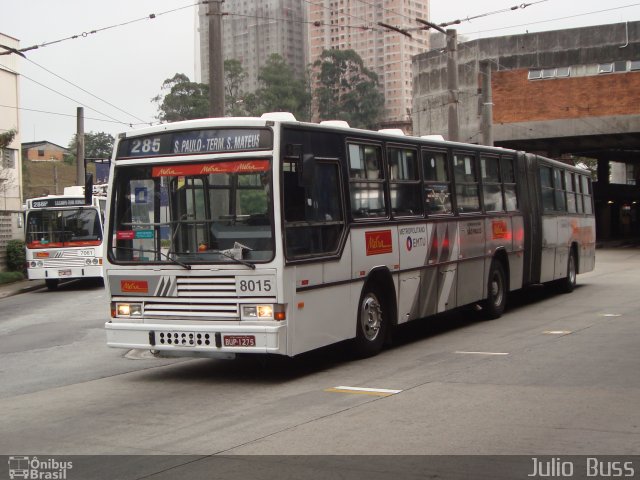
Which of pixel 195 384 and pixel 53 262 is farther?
pixel 53 262

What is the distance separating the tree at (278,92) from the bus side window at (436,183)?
185ft

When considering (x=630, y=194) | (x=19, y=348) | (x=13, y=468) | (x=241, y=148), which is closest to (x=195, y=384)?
(x=241, y=148)

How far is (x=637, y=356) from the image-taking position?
36.0ft

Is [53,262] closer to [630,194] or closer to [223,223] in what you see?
[223,223]

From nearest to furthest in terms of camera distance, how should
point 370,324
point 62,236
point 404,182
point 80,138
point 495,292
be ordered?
point 370,324
point 404,182
point 495,292
point 62,236
point 80,138

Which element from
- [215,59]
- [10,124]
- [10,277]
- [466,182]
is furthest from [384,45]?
[466,182]

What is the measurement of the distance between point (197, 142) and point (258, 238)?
1.36 meters

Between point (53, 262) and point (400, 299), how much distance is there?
16612 mm

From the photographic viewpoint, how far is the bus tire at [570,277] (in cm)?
2044

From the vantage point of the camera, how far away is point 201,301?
A: 32.4 feet

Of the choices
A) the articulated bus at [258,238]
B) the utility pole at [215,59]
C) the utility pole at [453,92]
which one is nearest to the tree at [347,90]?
the utility pole at [453,92]

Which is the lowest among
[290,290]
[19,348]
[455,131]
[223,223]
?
[19,348]

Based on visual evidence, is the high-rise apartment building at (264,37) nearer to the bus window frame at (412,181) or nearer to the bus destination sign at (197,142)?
the bus window frame at (412,181)

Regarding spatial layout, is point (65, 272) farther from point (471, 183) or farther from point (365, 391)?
point (365, 391)
